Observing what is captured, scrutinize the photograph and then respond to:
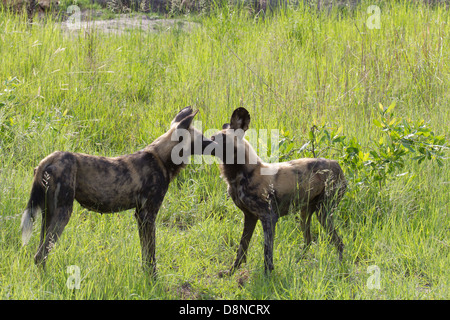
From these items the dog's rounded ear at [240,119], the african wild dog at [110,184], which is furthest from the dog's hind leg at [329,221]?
the african wild dog at [110,184]

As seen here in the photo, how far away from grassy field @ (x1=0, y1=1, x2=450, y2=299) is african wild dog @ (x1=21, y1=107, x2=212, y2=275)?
0.81 feet

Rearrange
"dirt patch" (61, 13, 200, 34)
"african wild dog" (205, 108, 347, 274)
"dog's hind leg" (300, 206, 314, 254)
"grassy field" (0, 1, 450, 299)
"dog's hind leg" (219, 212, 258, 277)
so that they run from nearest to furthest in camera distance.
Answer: "grassy field" (0, 1, 450, 299)
"african wild dog" (205, 108, 347, 274)
"dog's hind leg" (219, 212, 258, 277)
"dog's hind leg" (300, 206, 314, 254)
"dirt patch" (61, 13, 200, 34)

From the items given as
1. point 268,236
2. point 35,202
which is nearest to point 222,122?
point 268,236

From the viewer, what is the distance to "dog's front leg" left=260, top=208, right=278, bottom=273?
3.81 meters

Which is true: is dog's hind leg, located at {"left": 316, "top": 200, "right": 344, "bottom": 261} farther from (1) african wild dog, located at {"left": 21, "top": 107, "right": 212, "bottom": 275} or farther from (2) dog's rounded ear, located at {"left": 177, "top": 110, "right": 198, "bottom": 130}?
(2) dog's rounded ear, located at {"left": 177, "top": 110, "right": 198, "bottom": 130}

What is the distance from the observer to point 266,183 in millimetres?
3848

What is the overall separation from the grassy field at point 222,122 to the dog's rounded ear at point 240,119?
0.89 meters

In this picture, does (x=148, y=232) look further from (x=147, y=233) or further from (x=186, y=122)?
(x=186, y=122)

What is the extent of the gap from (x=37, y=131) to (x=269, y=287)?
105 inches

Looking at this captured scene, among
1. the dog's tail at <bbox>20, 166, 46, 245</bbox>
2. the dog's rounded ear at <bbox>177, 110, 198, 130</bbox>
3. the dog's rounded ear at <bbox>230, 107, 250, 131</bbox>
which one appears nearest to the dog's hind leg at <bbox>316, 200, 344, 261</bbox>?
the dog's rounded ear at <bbox>230, 107, 250, 131</bbox>

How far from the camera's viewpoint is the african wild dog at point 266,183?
12.6 feet
